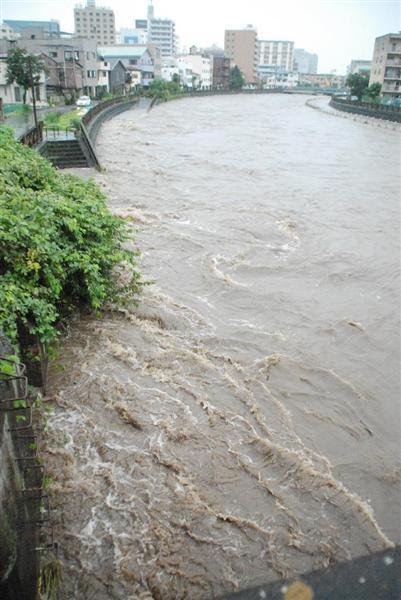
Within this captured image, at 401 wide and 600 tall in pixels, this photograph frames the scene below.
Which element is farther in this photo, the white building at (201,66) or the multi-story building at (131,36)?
the multi-story building at (131,36)

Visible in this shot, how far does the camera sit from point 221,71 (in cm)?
12900

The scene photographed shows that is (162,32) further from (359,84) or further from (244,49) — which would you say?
(359,84)

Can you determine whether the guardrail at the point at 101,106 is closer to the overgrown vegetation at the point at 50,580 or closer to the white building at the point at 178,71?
the overgrown vegetation at the point at 50,580

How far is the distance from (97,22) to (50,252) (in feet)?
535

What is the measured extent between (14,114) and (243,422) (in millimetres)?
32108

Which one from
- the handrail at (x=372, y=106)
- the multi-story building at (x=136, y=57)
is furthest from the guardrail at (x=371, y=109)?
the multi-story building at (x=136, y=57)

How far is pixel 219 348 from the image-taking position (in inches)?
355

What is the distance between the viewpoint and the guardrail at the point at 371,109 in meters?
55.2

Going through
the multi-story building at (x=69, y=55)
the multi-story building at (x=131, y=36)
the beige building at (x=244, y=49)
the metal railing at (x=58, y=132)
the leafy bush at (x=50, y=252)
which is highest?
the multi-story building at (x=131, y=36)

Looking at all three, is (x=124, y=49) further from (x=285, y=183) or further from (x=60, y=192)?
(x=60, y=192)

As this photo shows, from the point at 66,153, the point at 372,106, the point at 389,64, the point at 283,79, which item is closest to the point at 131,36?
the point at 283,79

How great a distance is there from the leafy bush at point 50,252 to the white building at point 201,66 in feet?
392

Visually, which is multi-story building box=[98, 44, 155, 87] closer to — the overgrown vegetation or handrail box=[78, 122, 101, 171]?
handrail box=[78, 122, 101, 171]

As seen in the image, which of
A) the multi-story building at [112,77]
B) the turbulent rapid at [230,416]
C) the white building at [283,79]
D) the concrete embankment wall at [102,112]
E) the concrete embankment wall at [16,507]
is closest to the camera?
the concrete embankment wall at [16,507]
